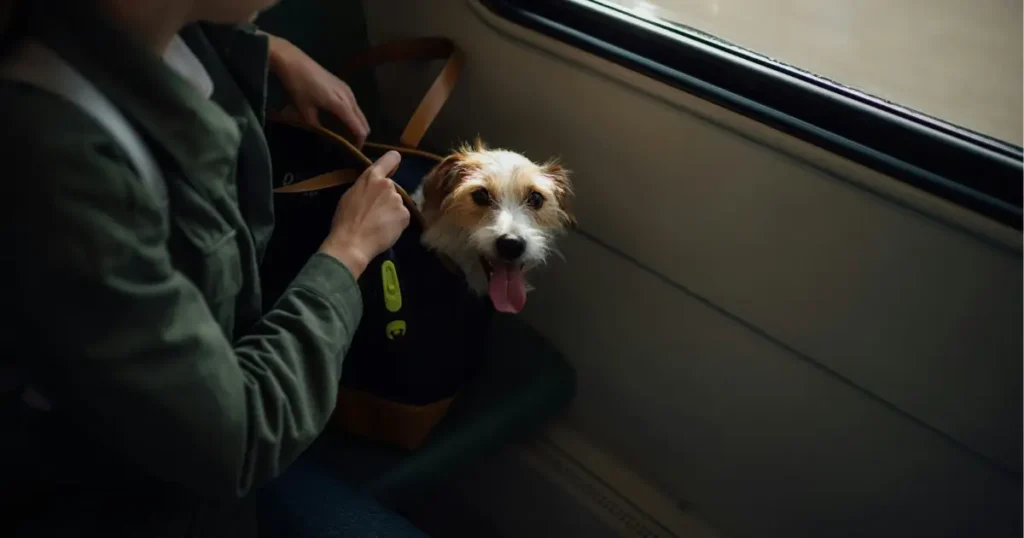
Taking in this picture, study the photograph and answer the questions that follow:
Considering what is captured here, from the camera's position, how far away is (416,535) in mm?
813

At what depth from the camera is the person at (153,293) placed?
→ 44cm

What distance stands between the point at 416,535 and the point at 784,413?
531 millimetres

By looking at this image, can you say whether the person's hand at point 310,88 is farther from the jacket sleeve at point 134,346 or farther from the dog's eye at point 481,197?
the jacket sleeve at point 134,346

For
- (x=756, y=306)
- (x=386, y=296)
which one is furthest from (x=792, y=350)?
(x=386, y=296)

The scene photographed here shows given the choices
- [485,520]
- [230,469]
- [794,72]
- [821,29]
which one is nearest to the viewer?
[230,469]

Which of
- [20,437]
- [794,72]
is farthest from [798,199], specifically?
[20,437]

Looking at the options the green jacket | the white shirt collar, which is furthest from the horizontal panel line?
the white shirt collar

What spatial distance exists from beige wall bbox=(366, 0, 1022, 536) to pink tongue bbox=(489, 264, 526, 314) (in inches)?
8.7

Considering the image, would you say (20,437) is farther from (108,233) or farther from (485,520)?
(485,520)

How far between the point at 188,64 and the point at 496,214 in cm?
38

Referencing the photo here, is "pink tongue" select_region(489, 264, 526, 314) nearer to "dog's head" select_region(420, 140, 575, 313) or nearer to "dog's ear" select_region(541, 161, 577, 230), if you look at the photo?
"dog's head" select_region(420, 140, 575, 313)

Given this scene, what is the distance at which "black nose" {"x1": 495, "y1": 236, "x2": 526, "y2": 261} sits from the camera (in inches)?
32.8

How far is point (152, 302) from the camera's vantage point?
1.57 ft

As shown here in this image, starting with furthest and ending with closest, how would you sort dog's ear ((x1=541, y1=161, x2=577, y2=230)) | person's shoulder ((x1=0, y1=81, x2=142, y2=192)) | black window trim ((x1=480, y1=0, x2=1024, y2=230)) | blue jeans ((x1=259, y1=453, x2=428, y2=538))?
dog's ear ((x1=541, y1=161, x2=577, y2=230)), blue jeans ((x1=259, y1=453, x2=428, y2=538)), black window trim ((x1=480, y1=0, x2=1024, y2=230)), person's shoulder ((x1=0, y1=81, x2=142, y2=192))
